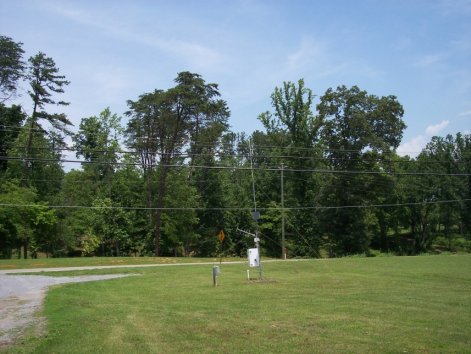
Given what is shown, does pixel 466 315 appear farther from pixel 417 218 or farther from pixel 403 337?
pixel 417 218

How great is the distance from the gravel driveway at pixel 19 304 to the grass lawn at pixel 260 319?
417mm

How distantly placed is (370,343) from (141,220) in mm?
50609

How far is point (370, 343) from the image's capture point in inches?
334

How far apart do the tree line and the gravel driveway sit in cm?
2434

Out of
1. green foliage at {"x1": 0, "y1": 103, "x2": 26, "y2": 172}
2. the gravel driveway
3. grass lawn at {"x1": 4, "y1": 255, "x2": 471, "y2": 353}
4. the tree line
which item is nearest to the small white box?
grass lawn at {"x1": 4, "y1": 255, "x2": 471, "y2": 353}

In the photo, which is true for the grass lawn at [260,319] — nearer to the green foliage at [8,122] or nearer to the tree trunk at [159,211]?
the tree trunk at [159,211]

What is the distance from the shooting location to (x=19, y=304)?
50.7 feet

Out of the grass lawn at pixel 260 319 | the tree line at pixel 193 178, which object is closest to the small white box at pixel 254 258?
the grass lawn at pixel 260 319

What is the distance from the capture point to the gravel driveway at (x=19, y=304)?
1062 cm

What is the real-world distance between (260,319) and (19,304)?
8.55 metres

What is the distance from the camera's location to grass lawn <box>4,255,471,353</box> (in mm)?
8516

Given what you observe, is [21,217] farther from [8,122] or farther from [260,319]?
→ [260,319]

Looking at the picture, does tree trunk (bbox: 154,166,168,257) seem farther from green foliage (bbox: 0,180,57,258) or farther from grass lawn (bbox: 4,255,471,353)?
grass lawn (bbox: 4,255,471,353)

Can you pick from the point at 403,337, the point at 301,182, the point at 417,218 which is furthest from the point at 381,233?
the point at 403,337
